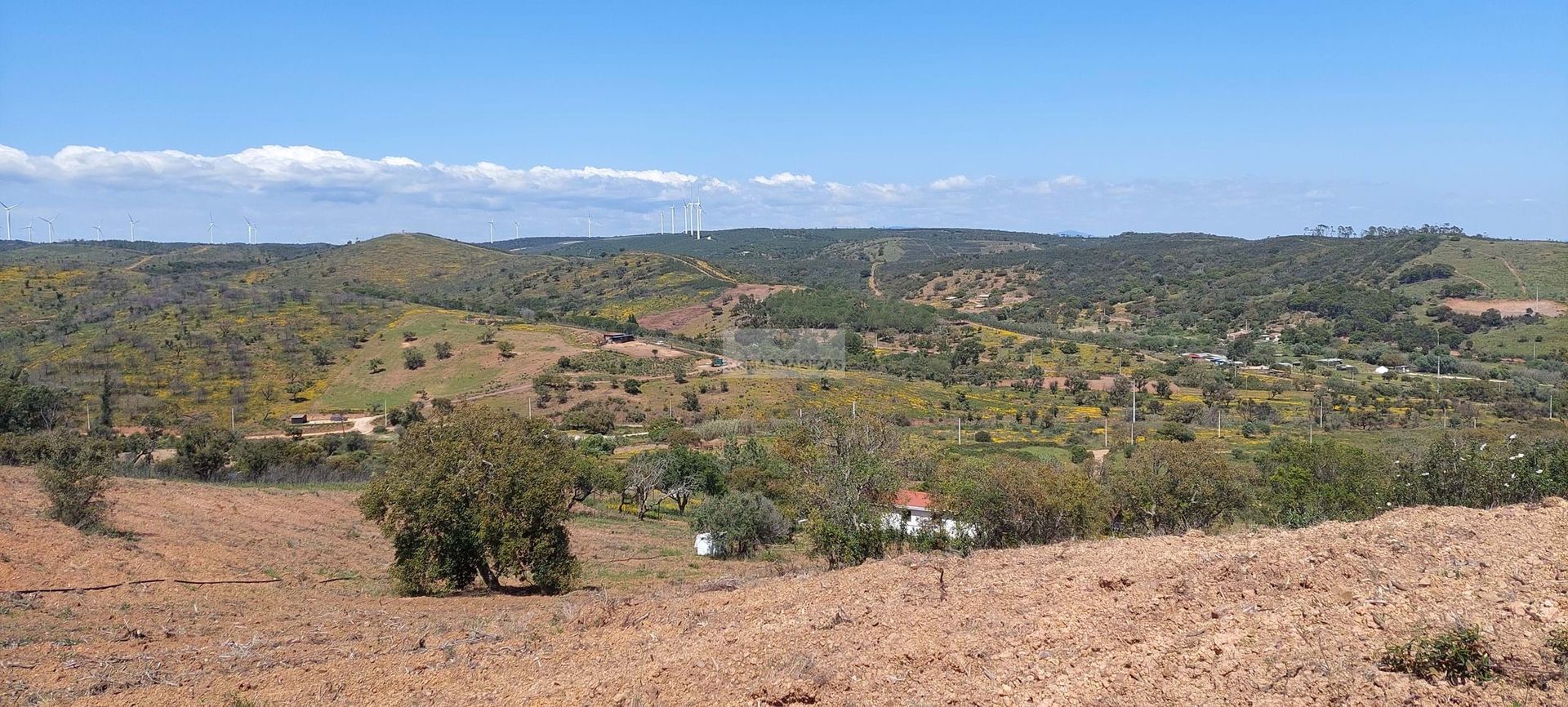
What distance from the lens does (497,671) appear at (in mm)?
10750

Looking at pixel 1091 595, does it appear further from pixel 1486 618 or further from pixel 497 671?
pixel 497 671

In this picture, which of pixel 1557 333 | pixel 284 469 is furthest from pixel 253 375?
pixel 1557 333

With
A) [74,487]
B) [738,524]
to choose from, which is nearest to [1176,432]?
[738,524]

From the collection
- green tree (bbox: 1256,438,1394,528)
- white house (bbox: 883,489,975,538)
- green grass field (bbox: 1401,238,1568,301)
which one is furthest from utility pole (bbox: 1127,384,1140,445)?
green grass field (bbox: 1401,238,1568,301)

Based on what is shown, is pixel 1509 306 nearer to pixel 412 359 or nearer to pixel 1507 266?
pixel 1507 266

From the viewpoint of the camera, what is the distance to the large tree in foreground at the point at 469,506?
20.1m

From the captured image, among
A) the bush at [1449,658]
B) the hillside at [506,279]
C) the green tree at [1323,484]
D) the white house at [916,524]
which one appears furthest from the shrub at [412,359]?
the bush at [1449,658]

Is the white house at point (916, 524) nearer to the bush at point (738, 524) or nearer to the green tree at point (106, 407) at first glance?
the bush at point (738, 524)

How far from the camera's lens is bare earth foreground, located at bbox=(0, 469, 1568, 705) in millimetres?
8219

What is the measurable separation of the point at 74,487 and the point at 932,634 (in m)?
22.0

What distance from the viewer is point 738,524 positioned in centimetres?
3303

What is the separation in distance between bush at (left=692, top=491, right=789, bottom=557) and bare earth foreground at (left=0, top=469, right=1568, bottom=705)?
55.4ft

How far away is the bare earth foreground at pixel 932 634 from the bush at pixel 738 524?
1688cm

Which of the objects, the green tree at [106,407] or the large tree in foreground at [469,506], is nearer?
the large tree in foreground at [469,506]
